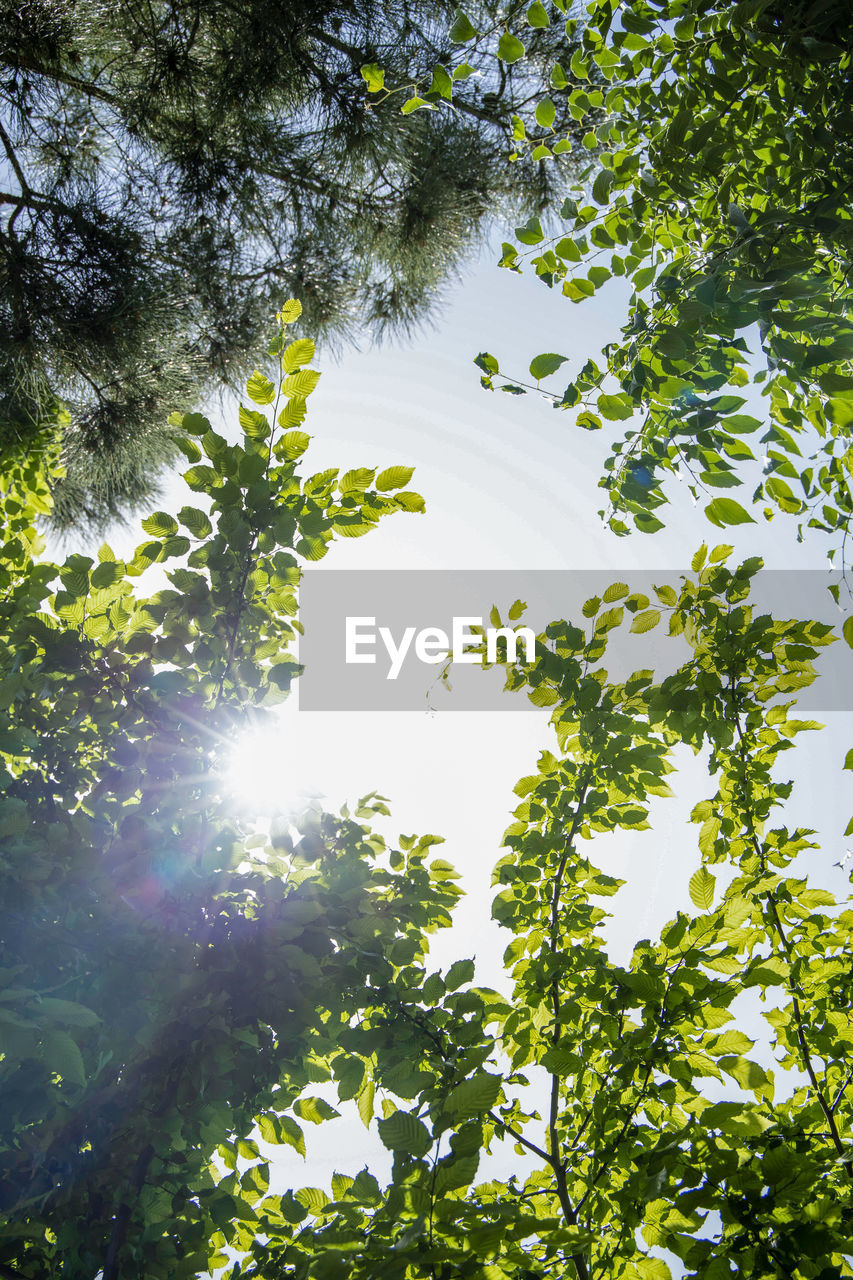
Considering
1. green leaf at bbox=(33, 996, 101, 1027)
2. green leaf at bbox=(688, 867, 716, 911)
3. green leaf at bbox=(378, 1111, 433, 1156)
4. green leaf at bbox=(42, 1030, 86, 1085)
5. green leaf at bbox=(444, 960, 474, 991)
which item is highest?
green leaf at bbox=(688, 867, 716, 911)

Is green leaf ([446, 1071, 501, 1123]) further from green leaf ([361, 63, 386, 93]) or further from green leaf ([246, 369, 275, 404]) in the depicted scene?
green leaf ([361, 63, 386, 93])

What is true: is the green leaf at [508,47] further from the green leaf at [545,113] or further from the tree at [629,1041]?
the tree at [629,1041]

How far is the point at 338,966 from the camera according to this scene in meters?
1.37

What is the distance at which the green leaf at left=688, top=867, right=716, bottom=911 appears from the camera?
1.40 m

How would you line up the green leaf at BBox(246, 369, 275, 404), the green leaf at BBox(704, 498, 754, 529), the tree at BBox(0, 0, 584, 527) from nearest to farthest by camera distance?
the green leaf at BBox(704, 498, 754, 529) < the green leaf at BBox(246, 369, 275, 404) < the tree at BBox(0, 0, 584, 527)

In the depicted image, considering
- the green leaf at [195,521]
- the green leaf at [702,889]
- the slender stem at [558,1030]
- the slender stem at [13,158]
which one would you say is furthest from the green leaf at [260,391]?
the slender stem at [13,158]

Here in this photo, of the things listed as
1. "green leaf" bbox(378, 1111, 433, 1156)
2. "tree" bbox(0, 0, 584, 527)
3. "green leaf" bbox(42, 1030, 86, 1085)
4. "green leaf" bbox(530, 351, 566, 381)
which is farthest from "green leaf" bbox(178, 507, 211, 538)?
"tree" bbox(0, 0, 584, 527)

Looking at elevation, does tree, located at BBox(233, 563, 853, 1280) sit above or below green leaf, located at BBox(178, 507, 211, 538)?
below

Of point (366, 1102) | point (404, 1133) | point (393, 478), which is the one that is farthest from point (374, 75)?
point (366, 1102)

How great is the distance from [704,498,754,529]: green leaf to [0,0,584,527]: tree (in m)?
3.00

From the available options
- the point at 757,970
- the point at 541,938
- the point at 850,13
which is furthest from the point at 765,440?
the point at 541,938

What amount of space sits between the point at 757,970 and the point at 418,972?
58cm

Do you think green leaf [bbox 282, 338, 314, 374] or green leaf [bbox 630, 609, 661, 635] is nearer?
green leaf [bbox 282, 338, 314, 374]

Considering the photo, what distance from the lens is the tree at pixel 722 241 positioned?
1166mm
